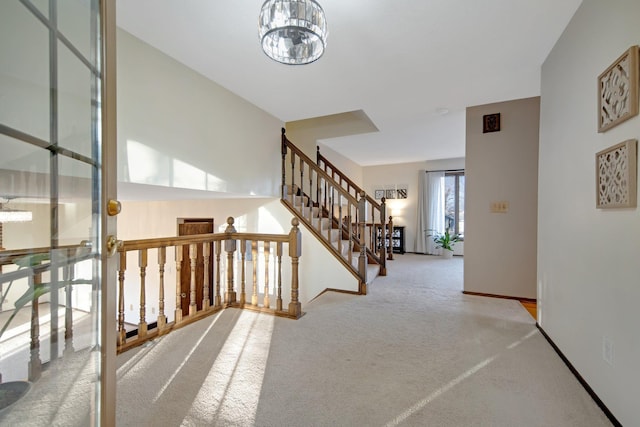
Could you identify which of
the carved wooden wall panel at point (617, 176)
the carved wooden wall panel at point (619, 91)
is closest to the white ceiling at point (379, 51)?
the carved wooden wall panel at point (619, 91)

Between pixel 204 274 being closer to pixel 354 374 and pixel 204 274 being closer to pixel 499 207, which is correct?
pixel 354 374

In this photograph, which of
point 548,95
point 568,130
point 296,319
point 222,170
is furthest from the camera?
point 222,170

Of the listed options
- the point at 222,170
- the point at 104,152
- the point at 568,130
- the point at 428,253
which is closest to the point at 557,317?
the point at 568,130

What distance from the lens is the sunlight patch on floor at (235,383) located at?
4.56 feet

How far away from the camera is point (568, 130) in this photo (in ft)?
6.39

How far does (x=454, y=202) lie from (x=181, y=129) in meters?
6.65

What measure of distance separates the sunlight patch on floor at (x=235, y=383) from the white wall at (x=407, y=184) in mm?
5936

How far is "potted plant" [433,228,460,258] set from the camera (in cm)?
654

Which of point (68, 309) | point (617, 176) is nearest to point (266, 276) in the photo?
point (68, 309)

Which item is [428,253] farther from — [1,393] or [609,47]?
[1,393]

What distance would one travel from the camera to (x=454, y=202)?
23.9 ft

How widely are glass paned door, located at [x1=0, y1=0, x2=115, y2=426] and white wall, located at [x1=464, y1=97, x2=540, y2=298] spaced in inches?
145

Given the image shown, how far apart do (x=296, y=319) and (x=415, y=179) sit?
5952mm

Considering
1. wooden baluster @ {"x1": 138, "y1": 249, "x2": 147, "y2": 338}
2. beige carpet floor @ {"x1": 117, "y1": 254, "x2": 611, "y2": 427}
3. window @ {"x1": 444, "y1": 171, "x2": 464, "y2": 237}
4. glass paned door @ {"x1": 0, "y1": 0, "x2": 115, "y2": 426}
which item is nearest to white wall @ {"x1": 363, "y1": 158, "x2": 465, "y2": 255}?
window @ {"x1": 444, "y1": 171, "x2": 464, "y2": 237}
